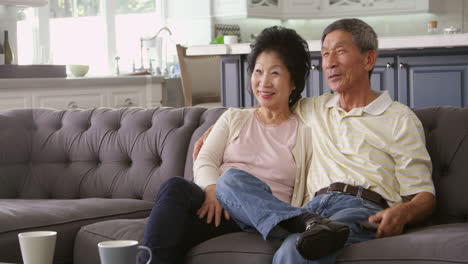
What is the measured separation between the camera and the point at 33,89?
5.17m

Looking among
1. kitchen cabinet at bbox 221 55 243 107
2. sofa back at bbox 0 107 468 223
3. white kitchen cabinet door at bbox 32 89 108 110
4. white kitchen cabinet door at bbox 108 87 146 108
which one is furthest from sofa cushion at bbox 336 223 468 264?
white kitchen cabinet door at bbox 108 87 146 108

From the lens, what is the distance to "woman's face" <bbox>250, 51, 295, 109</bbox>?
2371 mm

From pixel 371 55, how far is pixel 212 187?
2.17ft

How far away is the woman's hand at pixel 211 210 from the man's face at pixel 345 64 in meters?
0.52

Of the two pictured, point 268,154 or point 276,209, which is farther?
point 268,154

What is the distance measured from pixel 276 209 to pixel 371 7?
606 cm

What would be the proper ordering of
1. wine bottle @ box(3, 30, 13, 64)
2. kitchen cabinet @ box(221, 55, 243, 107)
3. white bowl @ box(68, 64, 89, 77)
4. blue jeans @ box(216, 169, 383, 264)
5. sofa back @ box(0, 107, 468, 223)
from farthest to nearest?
white bowl @ box(68, 64, 89, 77) → wine bottle @ box(3, 30, 13, 64) → kitchen cabinet @ box(221, 55, 243, 107) → sofa back @ box(0, 107, 468, 223) → blue jeans @ box(216, 169, 383, 264)

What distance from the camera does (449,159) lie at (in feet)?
7.53

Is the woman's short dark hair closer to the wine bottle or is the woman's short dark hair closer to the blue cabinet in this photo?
the blue cabinet

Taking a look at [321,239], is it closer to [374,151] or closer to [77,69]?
[374,151]

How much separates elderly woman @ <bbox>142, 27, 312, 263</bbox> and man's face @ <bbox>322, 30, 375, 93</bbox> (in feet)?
0.46

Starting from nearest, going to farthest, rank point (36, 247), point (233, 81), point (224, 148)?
point (36, 247)
point (224, 148)
point (233, 81)

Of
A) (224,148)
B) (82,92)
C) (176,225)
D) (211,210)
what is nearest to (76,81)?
(82,92)

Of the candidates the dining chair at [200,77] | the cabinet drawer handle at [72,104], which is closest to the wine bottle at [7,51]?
the cabinet drawer handle at [72,104]
